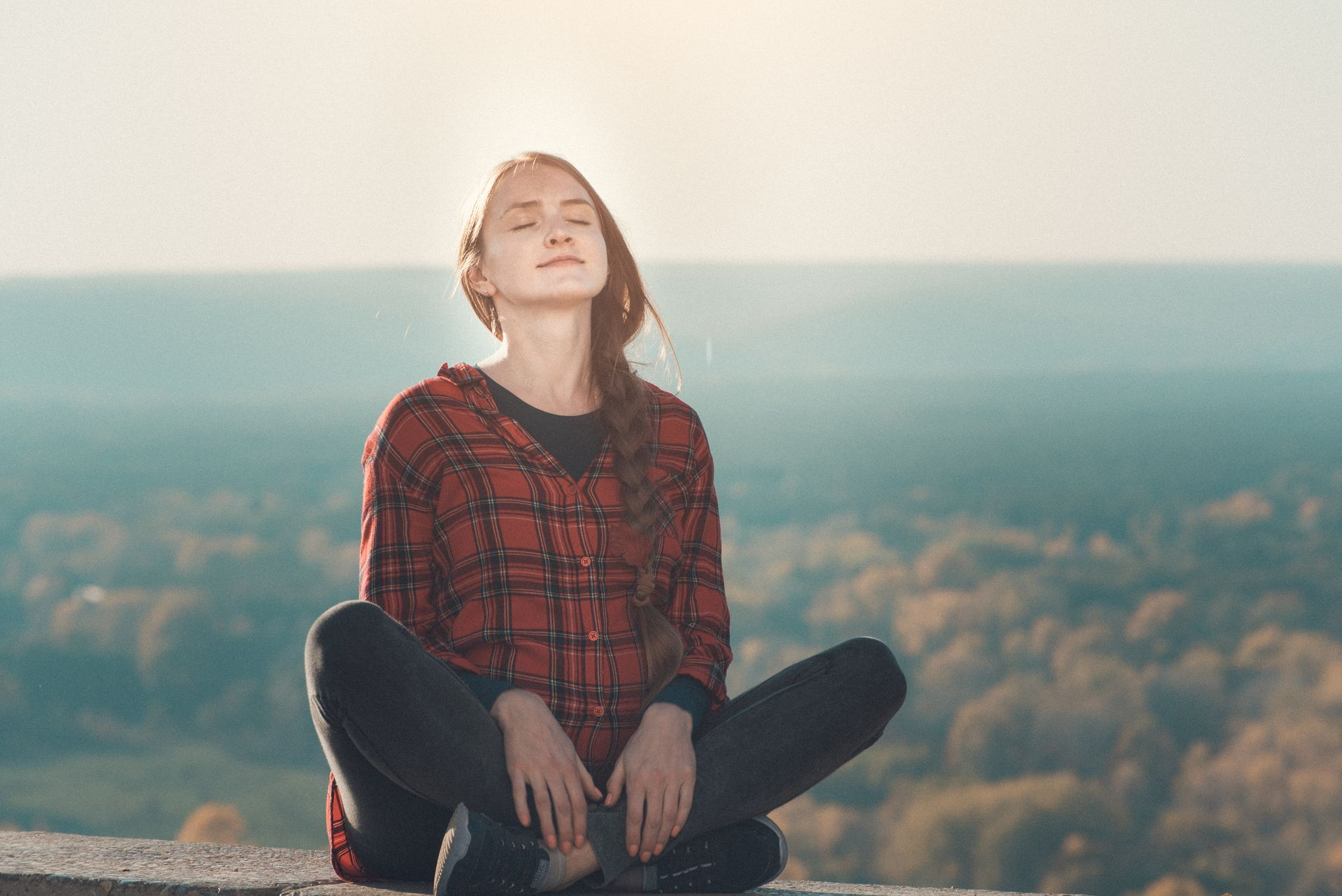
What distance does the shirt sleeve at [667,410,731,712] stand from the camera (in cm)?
146

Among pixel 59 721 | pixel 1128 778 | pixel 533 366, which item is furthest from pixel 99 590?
pixel 533 366

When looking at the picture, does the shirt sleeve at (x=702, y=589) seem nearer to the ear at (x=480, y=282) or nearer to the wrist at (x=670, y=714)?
the wrist at (x=670, y=714)

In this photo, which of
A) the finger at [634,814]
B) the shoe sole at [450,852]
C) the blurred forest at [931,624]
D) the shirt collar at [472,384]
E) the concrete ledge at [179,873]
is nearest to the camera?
the shoe sole at [450,852]

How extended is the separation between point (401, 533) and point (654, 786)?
418mm

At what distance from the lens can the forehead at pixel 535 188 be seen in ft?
5.19

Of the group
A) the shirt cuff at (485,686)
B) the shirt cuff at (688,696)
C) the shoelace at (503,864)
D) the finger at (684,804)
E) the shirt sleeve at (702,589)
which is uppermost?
the shirt sleeve at (702,589)

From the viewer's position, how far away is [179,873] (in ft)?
4.85

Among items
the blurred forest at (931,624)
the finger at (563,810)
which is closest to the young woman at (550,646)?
the finger at (563,810)

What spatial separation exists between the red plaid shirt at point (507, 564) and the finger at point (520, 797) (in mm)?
147

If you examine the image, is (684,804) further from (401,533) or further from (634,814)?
(401,533)

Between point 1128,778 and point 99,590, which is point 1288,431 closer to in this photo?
point 1128,778

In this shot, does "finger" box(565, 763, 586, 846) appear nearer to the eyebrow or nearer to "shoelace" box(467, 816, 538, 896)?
"shoelace" box(467, 816, 538, 896)

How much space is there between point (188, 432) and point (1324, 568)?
93.0ft

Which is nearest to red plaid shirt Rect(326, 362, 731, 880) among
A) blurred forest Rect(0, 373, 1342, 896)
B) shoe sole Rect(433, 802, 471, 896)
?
shoe sole Rect(433, 802, 471, 896)
